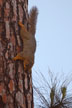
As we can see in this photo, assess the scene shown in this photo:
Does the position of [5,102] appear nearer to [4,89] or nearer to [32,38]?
[4,89]

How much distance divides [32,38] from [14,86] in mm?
270

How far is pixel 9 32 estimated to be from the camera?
874 millimetres

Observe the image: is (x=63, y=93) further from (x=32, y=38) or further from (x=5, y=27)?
(x=5, y=27)

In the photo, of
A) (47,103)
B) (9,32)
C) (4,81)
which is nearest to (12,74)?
(4,81)

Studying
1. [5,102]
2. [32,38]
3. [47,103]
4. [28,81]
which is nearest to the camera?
[5,102]

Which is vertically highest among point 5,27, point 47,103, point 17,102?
point 5,27

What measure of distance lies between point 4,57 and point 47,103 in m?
0.59

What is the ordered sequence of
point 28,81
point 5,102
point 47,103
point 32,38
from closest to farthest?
point 5,102 < point 28,81 < point 32,38 < point 47,103

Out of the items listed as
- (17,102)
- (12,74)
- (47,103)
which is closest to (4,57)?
(12,74)

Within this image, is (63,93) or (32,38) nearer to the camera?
(32,38)

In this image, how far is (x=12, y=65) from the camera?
822 mm

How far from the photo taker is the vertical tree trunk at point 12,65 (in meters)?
0.77

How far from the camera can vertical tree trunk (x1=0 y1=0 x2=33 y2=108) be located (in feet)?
2.52

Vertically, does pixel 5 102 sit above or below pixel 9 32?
below
